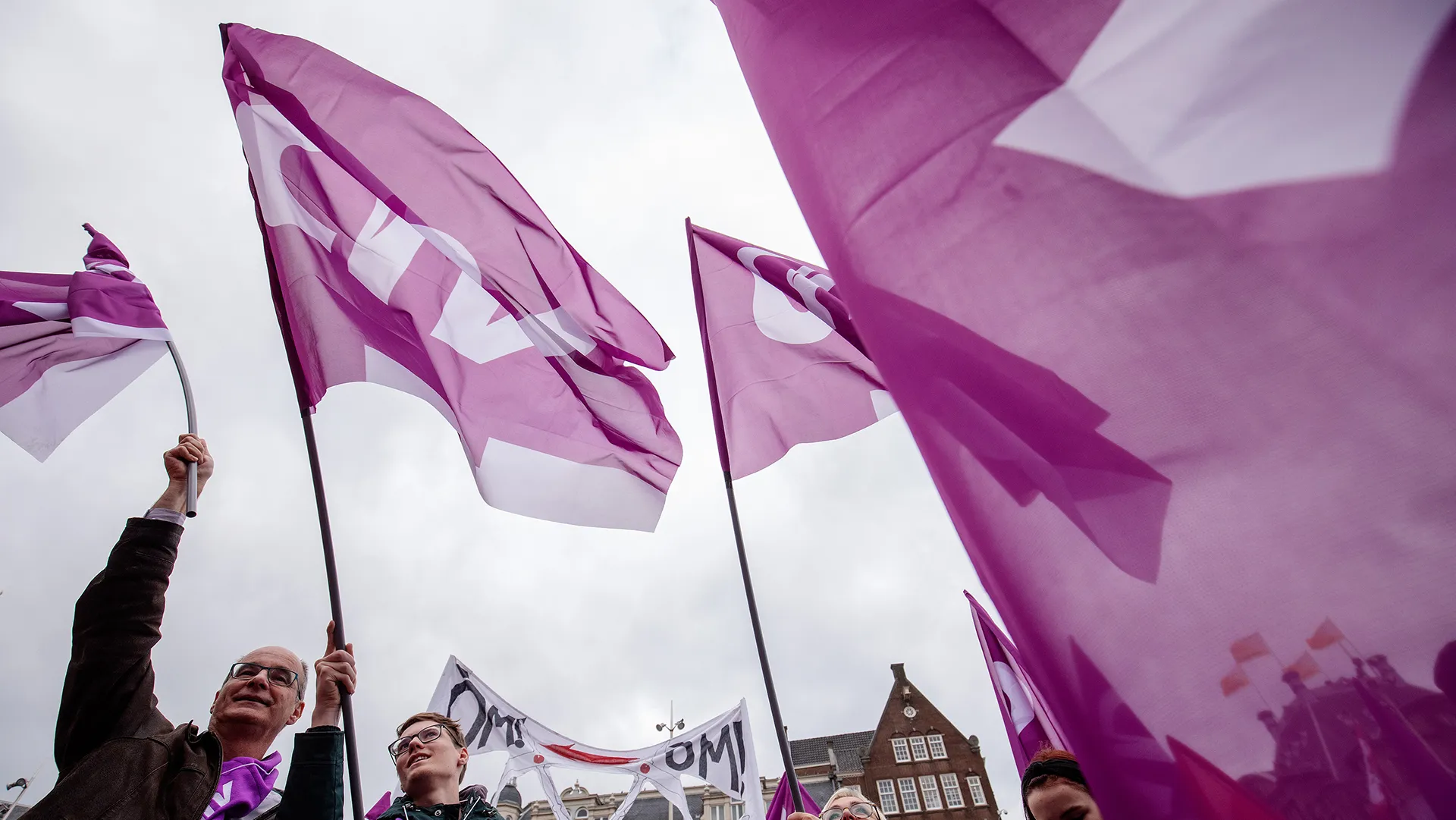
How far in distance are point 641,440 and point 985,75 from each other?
3.64 m

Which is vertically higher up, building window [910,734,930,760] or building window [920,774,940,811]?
building window [910,734,930,760]

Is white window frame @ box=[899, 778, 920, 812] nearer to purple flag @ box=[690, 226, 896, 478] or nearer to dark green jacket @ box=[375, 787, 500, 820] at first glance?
purple flag @ box=[690, 226, 896, 478]

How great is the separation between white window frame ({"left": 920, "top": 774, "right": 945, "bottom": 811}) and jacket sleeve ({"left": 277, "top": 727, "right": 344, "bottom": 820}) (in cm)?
3540

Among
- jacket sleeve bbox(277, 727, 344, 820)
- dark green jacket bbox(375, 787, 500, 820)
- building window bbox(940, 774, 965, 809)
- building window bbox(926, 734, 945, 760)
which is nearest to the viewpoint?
jacket sleeve bbox(277, 727, 344, 820)

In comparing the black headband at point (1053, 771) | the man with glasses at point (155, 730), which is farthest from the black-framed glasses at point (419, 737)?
the black headband at point (1053, 771)

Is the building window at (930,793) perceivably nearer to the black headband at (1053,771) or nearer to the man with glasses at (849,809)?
the man with glasses at (849,809)

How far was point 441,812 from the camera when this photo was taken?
338cm

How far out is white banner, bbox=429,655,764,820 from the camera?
898 centimetres

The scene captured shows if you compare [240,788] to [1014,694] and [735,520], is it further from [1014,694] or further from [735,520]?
[1014,694]

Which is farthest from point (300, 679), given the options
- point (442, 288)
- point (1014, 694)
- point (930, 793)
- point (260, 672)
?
point (930, 793)

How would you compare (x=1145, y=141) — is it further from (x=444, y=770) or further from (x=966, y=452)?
(x=444, y=770)

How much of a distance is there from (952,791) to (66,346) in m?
35.8

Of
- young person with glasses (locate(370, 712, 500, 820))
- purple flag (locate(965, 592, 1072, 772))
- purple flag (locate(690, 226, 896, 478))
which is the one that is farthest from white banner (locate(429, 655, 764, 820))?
young person with glasses (locate(370, 712, 500, 820))

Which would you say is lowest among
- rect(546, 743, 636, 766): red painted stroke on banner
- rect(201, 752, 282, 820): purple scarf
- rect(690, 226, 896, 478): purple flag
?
rect(201, 752, 282, 820): purple scarf
